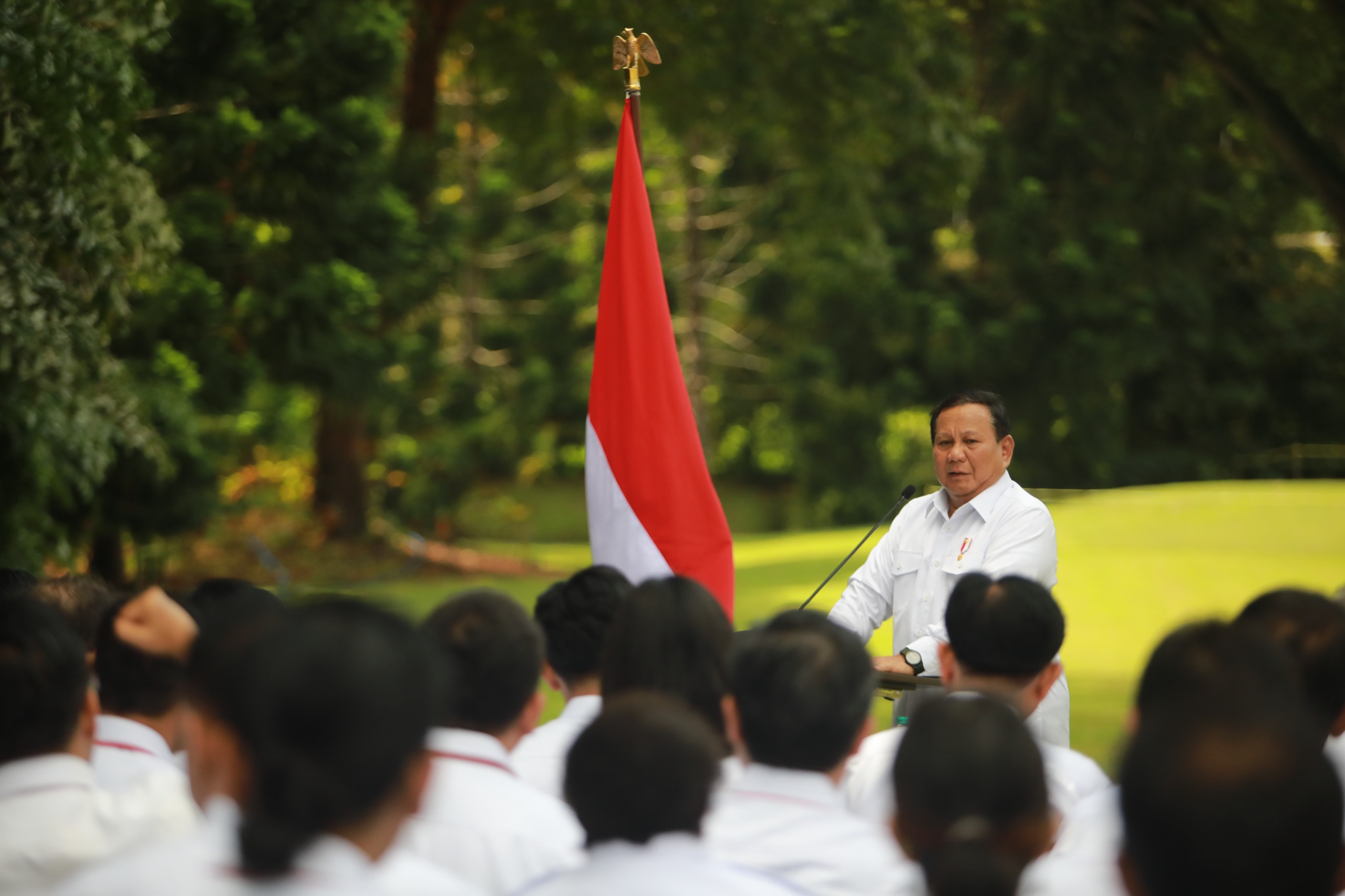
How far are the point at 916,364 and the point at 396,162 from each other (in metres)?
15.8

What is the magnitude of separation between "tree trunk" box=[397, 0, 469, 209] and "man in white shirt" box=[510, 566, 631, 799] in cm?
1385

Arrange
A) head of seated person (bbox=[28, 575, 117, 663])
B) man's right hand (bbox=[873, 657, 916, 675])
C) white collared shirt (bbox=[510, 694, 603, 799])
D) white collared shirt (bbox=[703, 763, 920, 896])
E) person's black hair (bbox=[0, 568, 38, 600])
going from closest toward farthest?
white collared shirt (bbox=[703, 763, 920, 896]) → white collared shirt (bbox=[510, 694, 603, 799]) → head of seated person (bbox=[28, 575, 117, 663]) → person's black hair (bbox=[0, 568, 38, 600]) → man's right hand (bbox=[873, 657, 916, 675])

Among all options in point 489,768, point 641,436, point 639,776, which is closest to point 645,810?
point 639,776

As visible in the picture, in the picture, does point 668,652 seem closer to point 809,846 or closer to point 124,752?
point 809,846

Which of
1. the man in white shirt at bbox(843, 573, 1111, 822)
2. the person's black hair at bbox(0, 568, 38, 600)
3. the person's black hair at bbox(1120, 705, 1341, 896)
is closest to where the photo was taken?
the person's black hair at bbox(1120, 705, 1341, 896)

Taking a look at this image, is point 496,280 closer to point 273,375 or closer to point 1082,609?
point 273,375

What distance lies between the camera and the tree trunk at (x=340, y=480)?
60.8 feet

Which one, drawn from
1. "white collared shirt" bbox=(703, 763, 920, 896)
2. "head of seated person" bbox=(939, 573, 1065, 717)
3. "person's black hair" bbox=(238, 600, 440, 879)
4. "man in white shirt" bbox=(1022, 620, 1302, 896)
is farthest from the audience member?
"man in white shirt" bbox=(1022, 620, 1302, 896)

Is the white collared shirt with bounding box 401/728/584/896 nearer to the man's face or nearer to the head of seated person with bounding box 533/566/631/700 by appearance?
the head of seated person with bounding box 533/566/631/700

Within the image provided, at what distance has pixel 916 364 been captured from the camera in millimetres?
29312

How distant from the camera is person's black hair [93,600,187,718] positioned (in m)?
2.93

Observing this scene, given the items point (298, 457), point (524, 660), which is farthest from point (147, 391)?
point (298, 457)

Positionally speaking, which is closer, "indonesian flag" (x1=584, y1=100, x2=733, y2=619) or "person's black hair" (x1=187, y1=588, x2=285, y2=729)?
"person's black hair" (x1=187, y1=588, x2=285, y2=729)

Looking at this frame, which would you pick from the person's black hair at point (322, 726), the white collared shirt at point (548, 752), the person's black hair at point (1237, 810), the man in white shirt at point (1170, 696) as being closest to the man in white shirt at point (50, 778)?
the person's black hair at point (322, 726)
